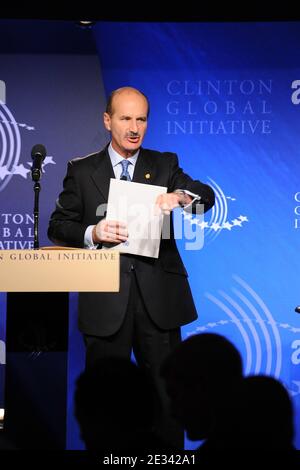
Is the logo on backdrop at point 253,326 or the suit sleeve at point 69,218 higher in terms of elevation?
the suit sleeve at point 69,218

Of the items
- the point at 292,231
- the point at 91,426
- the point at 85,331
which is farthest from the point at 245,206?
the point at 91,426

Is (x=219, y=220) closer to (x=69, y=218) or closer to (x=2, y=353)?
(x=69, y=218)

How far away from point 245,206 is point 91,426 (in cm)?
338

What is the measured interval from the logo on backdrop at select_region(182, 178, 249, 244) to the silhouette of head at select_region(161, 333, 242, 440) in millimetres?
2519

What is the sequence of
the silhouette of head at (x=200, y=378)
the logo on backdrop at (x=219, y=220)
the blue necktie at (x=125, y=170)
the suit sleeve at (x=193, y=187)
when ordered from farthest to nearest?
the logo on backdrop at (x=219, y=220), the blue necktie at (x=125, y=170), the suit sleeve at (x=193, y=187), the silhouette of head at (x=200, y=378)

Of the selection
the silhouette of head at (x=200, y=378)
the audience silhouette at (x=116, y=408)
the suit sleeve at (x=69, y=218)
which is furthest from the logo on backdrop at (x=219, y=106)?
the audience silhouette at (x=116, y=408)

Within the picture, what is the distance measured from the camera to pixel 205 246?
625 centimetres

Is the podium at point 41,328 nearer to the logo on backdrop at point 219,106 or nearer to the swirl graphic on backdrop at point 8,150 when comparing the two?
the swirl graphic on backdrop at point 8,150

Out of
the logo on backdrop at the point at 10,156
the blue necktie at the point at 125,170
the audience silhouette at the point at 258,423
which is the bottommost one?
the audience silhouette at the point at 258,423

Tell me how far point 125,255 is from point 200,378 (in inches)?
56.5

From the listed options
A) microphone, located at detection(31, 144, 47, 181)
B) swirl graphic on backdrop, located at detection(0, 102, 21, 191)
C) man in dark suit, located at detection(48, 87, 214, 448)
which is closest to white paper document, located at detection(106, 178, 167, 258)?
man in dark suit, located at detection(48, 87, 214, 448)

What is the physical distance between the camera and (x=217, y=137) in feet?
20.6

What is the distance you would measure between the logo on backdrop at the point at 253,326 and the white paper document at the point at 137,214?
161cm

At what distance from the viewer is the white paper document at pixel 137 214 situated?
4.51 meters
